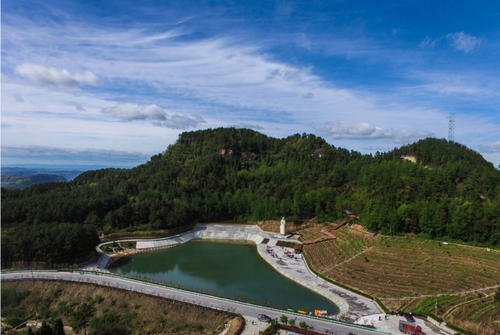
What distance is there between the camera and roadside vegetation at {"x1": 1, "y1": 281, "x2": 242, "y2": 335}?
73.5 feet

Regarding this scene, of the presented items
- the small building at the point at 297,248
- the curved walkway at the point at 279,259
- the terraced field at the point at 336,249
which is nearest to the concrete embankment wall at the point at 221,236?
the curved walkway at the point at 279,259

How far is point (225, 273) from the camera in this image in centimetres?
3450

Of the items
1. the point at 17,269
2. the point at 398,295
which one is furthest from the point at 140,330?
the point at 398,295

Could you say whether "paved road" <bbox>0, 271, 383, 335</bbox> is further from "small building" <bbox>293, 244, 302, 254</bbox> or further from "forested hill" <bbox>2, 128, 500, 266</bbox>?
"small building" <bbox>293, 244, 302, 254</bbox>

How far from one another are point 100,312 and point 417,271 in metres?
25.7

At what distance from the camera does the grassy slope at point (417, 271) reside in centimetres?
2333

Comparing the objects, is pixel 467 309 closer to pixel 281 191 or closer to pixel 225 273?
pixel 225 273

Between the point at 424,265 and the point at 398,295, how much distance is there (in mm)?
6687

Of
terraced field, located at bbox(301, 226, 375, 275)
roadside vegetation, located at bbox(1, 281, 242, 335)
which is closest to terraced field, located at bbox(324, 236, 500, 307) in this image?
terraced field, located at bbox(301, 226, 375, 275)

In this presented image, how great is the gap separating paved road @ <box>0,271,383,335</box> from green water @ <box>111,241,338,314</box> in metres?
1.43

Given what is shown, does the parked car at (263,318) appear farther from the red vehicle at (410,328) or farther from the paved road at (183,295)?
the red vehicle at (410,328)

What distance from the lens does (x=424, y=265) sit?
31.3 m

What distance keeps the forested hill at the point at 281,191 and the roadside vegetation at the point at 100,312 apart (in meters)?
15.4

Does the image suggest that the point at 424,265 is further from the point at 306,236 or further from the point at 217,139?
the point at 217,139
